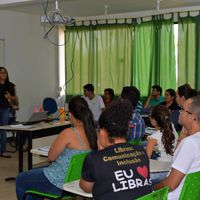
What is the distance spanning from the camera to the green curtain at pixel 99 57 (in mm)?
8102

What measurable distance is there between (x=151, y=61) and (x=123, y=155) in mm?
5892

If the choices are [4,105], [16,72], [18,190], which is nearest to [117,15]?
[16,72]

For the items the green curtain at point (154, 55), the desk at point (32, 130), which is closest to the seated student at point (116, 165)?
the desk at point (32, 130)

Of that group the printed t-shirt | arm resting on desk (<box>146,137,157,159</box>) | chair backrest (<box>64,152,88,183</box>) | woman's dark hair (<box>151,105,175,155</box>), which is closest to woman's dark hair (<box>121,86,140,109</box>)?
woman's dark hair (<box>151,105,175,155</box>)

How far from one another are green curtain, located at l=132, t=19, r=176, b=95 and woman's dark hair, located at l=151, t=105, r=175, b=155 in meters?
4.00

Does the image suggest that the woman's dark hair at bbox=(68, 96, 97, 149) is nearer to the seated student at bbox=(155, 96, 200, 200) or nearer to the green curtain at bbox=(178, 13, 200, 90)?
the seated student at bbox=(155, 96, 200, 200)

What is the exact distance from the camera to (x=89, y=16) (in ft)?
27.7

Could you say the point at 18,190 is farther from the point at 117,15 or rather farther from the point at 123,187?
the point at 117,15

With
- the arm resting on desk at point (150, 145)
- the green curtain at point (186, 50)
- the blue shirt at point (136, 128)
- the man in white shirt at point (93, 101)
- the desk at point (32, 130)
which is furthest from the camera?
the green curtain at point (186, 50)

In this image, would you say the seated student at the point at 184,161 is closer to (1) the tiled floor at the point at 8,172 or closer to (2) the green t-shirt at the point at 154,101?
(1) the tiled floor at the point at 8,172

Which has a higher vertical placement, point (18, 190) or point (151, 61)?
point (151, 61)

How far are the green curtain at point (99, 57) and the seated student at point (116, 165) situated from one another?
6040 mm

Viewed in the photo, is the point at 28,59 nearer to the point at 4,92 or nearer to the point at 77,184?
the point at 4,92

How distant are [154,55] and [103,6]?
1.44 m
